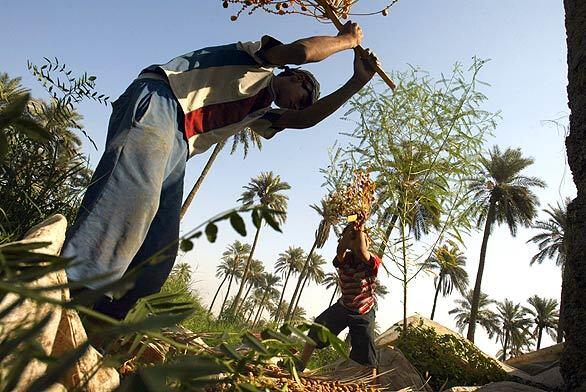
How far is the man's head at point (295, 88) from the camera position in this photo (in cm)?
290

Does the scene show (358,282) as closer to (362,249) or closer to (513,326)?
(362,249)

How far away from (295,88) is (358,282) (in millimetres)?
3642

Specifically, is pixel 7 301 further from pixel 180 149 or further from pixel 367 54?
pixel 367 54

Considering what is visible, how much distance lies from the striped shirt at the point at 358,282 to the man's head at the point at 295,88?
134 inches

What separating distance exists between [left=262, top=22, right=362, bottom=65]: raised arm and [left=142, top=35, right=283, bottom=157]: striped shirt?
77mm

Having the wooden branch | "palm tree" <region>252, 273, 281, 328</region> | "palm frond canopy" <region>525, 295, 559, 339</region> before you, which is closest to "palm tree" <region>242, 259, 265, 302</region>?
"palm tree" <region>252, 273, 281, 328</region>

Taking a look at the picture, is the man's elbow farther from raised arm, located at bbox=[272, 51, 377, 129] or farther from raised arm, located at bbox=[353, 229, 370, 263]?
raised arm, located at bbox=[353, 229, 370, 263]

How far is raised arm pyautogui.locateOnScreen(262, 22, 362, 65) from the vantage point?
237 centimetres

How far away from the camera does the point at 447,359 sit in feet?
22.0

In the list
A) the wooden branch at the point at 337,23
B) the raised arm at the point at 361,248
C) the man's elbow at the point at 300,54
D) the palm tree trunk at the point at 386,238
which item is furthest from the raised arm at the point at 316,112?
the palm tree trunk at the point at 386,238

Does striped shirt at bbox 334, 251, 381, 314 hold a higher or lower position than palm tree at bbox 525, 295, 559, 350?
lower

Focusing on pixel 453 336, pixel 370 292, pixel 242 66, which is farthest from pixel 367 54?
pixel 453 336

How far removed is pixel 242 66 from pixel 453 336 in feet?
19.9

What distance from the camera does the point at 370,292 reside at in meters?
6.16
